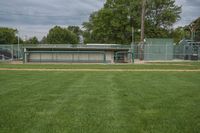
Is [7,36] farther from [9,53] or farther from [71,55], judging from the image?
[71,55]

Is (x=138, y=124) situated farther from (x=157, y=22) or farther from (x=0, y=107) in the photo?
(x=157, y=22)

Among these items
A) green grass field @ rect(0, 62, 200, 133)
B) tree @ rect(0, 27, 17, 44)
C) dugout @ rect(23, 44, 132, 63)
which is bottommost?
green grass field @ rect(0, 62, 200, 133)

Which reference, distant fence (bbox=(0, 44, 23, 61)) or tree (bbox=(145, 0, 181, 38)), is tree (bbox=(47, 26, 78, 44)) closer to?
tree (bbox=(145, 0, 181, 38))

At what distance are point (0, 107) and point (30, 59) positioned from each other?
30.0 meters

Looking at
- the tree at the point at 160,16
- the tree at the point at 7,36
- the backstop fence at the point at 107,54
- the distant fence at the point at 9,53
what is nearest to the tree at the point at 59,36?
the tree at the point at 7,36

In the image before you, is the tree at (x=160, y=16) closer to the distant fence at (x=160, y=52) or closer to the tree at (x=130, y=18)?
the tree at (x=130, y=18)

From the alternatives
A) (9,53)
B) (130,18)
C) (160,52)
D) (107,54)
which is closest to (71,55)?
(107,54)

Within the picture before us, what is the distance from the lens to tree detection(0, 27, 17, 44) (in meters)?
85.8

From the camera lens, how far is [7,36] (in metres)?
88.5

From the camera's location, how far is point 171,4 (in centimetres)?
6253

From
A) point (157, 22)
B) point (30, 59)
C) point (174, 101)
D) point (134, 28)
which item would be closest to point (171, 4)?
point (157, 22)

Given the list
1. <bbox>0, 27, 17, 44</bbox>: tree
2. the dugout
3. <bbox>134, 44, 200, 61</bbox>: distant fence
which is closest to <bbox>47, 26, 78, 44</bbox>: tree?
<bbox>0, 27, 17, 44</bbox>: tree

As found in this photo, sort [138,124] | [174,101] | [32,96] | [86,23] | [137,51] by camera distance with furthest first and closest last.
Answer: [86,23]
[137,51]
[32,96]
[174,101]
[138,124]

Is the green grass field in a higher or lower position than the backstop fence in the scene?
lower
